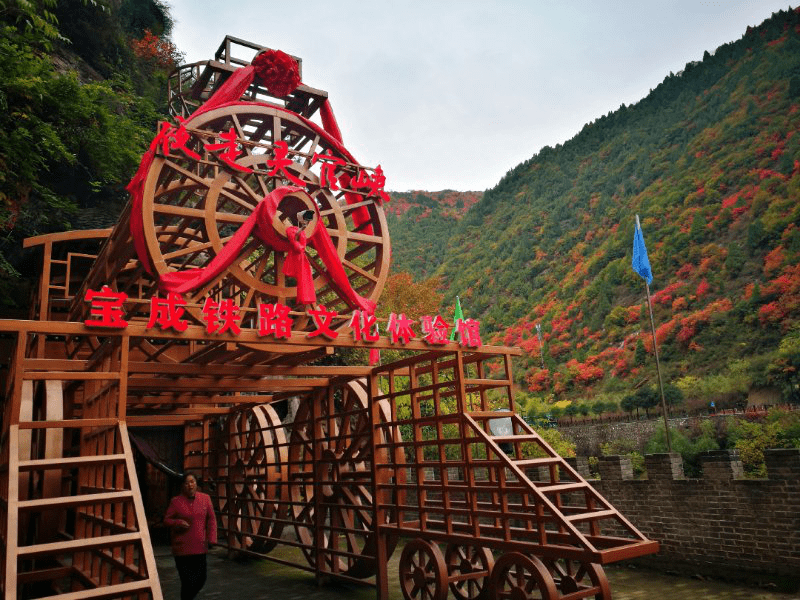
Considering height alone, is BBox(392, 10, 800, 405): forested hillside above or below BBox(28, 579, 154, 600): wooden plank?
above

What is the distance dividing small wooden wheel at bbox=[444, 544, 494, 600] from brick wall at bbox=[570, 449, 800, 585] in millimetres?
3175

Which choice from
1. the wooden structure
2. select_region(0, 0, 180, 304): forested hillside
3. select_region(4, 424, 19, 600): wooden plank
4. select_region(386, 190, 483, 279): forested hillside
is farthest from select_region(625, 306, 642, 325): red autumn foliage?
select_region(4, 424, 19, 600): wooden plank

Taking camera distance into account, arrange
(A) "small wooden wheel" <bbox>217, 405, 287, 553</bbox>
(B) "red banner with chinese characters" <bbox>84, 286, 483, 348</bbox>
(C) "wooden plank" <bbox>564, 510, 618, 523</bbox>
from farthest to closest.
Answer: (A) "small wooden wheel" <bbox>217, 405, 287, 553</bbox> → (C) "wooden plank" <bbox>564, 510, 618, 523</bbox> → (B) "red banner with chinese characters" <bbox>84, 286, 483, 348</bbox>

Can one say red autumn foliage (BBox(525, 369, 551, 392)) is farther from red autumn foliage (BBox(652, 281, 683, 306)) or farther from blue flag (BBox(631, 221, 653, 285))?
blue flag (BBox(631, 221, 653, 285))

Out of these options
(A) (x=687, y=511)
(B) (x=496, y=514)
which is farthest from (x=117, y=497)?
(A) (x=687, y=511)

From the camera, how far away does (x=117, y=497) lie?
13.2 feet

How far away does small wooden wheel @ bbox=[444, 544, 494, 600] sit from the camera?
5703 mm

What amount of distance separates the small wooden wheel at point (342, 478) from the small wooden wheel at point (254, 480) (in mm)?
481

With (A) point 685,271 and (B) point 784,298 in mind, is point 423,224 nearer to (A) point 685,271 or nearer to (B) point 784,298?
(A) point 685,271

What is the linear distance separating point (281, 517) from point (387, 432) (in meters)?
2.57

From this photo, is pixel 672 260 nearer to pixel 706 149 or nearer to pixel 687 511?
pixel 706 149

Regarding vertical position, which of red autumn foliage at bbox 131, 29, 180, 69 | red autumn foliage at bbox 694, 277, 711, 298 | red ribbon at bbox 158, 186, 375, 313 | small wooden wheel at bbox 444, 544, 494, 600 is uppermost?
red autumn foliage at bbox 131, 29, 180, 69

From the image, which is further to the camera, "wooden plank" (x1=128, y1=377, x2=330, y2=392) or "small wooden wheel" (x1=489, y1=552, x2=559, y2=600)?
"wooden plank" (x1=128, y1=377, x2=330, y2=392)

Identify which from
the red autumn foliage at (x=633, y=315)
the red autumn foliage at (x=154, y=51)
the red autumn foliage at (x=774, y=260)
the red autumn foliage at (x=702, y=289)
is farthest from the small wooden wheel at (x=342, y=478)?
the red autumn foliage at (x=633, y=315)
